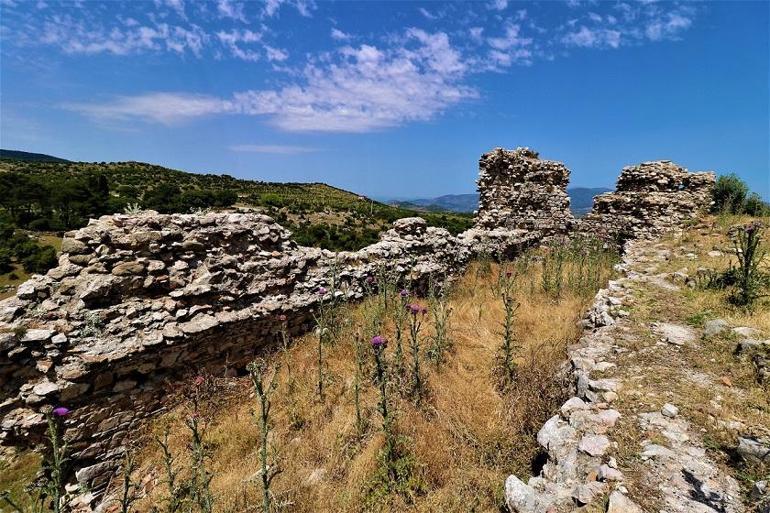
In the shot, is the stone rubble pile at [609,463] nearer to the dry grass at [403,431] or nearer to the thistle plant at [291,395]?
the dry grass at [403,431]

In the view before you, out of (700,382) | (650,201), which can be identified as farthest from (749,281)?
(650,201)

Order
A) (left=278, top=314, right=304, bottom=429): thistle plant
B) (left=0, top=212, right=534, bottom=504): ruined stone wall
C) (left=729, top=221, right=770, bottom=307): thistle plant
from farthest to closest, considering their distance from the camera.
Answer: (left=729, top=221, right=770, bottom=307): thistle plant
(left=278, top=314, right=304, bottom=429): thistle plant
(left=0, top=212, right=534, bottom=504): ruined stone wall

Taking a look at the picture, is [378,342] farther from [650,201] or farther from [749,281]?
[650,201]

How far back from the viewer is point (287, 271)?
6.85 m

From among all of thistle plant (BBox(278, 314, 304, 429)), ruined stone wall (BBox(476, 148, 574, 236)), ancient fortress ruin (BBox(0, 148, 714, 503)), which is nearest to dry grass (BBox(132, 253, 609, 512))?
thistle plant (BBox(278, 314, 304, 429))

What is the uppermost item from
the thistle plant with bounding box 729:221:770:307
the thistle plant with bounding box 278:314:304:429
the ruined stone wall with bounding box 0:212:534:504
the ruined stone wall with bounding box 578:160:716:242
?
the ruined stone wall with bounding box 578:160:716:242

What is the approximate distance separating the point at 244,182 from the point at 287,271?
72.7 meters

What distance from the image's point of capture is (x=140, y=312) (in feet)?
17.1

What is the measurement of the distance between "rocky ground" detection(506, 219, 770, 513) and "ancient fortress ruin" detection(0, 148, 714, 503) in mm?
4258

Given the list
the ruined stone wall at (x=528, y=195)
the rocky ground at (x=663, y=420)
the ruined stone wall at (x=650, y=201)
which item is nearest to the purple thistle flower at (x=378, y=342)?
the rocky ground at (x=663, y=420)

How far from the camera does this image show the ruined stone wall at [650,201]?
1266 centimetres

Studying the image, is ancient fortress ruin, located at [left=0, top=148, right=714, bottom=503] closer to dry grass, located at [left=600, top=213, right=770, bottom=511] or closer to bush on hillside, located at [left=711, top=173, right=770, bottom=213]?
dry grass, located at [left=600, top=213, right=770, bottom=511]

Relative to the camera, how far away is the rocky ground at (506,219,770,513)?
8.11 feet

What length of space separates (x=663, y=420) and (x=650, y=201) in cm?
1229
